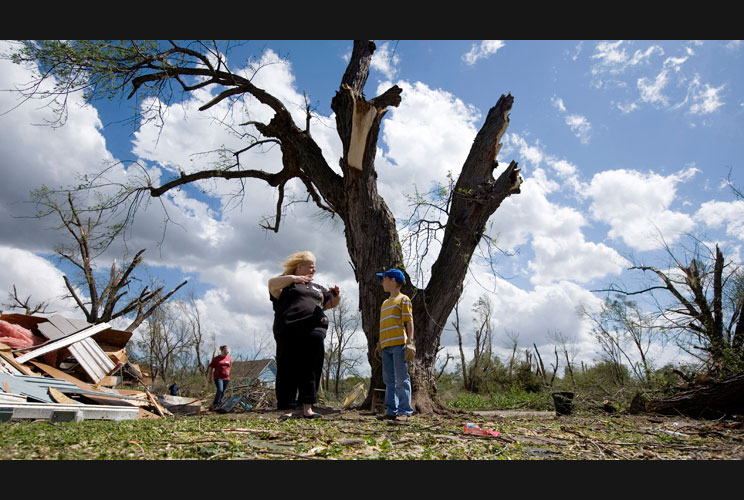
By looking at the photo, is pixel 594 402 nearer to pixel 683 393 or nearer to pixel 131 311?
pixel 683 393

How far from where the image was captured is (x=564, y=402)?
23.9ft

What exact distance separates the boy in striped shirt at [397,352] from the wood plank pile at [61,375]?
340 cm

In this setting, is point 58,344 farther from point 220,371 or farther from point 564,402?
point 564,402

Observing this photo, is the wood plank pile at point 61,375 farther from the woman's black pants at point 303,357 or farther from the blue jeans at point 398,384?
the blue jeans at point 398,384

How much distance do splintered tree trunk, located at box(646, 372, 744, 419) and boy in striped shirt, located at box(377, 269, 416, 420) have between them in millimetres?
4664

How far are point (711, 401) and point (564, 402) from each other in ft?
6.70

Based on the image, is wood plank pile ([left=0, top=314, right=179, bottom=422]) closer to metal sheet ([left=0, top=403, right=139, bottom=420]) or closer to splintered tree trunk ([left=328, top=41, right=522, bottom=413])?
metal sheet ([left=0, top=403, right=139, bottom=420])

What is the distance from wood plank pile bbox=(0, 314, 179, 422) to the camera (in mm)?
4820

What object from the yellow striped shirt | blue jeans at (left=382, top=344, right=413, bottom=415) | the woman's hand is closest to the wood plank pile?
the woman's hand

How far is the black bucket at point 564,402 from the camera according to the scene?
725cm

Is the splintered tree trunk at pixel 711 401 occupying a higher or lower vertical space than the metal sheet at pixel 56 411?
lower

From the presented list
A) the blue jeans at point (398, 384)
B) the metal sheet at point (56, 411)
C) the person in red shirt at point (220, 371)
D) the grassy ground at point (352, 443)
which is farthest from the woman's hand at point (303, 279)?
the person in red shirt at point (220, 371)

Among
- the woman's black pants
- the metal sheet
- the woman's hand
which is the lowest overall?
the metal sheet
